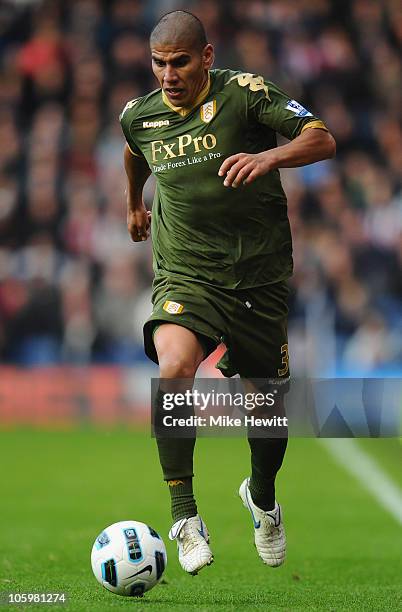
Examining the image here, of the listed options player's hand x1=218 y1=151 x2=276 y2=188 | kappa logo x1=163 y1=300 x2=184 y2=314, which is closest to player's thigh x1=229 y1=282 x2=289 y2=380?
kappa logo x1=163 y1=300 x2=184 y2=314

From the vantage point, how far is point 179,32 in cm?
611

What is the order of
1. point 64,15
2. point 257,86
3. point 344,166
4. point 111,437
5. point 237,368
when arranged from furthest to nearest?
point 64,15
point 344,166
point 111,437
point 237,368
point 257,86

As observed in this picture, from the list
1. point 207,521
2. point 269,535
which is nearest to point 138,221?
point 269,535

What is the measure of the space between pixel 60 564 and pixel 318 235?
1057cm

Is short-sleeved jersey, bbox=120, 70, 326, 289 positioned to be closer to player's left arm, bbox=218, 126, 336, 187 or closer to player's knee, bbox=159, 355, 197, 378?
player's left arm, bbox=218, 126, 336, 187

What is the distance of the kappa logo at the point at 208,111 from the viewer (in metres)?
6.38

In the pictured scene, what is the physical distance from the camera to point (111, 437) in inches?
612

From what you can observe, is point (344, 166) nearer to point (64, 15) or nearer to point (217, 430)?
point (64, 15)

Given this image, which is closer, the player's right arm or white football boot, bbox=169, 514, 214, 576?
white football boot, bbox=169, 514, 214, 576

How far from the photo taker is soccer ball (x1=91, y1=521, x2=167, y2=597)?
5.89m

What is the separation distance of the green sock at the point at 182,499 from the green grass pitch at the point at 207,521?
0.40 metres

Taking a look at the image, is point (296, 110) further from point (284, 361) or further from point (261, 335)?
point (284, 361)

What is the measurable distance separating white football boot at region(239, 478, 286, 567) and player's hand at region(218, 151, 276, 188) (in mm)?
2206

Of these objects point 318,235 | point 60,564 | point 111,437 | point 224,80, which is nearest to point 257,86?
point 224,80
